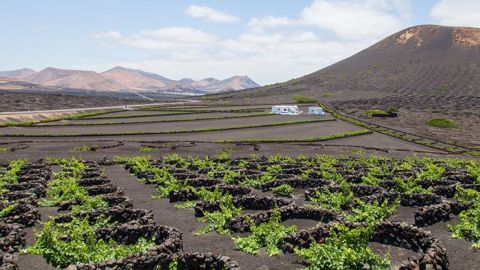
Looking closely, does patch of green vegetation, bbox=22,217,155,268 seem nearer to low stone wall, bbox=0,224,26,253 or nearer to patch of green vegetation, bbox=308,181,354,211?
low stone wall, bbox=0,224,26,253

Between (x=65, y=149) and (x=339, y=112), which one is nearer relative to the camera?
(x=65, y=149)

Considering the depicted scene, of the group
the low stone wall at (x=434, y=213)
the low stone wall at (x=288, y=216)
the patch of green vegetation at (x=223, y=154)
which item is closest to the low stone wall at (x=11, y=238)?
the low stone wall at (x=288, y=216)

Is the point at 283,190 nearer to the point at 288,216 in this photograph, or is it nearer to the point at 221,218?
the point at 288,216

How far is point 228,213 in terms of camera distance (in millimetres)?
28906

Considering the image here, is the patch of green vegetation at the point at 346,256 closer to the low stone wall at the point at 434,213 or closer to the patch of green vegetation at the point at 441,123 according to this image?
the low stone wall at the point at 434,213

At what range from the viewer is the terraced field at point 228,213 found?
67.5 feet

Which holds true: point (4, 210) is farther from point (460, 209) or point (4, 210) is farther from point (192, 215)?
point (460, 209)

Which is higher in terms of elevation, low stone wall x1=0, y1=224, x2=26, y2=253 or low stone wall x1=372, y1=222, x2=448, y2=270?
low stone wall x1=372, y1=222, x2=448, y2=270

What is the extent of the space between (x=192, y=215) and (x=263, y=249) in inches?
382

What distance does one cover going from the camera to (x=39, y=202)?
34812 millimetres

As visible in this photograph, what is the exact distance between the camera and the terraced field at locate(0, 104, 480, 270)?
2058 centimetres

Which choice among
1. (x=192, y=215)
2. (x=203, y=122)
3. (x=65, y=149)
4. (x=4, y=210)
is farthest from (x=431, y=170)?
(x=203, y=122)

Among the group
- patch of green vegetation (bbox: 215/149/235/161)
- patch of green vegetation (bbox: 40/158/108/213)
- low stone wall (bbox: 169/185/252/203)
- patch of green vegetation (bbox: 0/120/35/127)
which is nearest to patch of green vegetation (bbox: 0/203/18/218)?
patch of green vegetation (bbox: 40/158/108/213)

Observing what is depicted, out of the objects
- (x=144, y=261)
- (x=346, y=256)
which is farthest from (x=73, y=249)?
(x=346, y=256)
